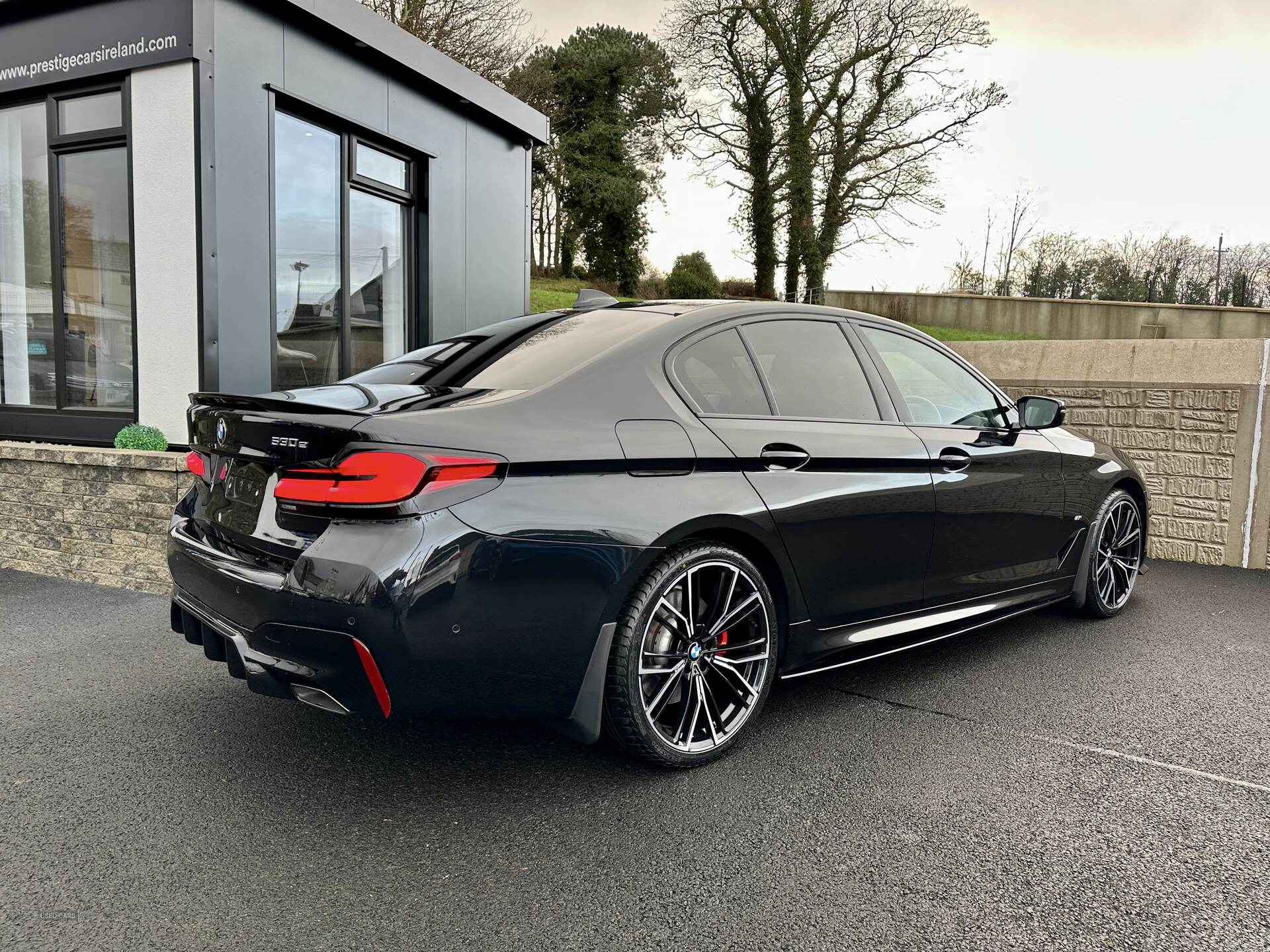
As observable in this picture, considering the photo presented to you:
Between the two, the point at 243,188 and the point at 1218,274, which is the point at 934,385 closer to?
the point at 243,188

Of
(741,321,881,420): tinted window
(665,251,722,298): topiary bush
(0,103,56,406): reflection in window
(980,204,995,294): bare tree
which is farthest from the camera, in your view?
(980,204,995,294): bare tree

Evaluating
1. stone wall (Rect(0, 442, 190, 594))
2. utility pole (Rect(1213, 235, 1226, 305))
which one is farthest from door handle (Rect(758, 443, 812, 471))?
utility pole (Rect(1213, 235, 1226, 305))

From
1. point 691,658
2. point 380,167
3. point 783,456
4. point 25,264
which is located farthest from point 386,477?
point 25,264

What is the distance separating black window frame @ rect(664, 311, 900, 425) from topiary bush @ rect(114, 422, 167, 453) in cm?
431

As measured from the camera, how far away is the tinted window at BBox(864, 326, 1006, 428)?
3713 mm

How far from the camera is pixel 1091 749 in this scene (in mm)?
3127

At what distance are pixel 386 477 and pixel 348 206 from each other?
20.7 ft

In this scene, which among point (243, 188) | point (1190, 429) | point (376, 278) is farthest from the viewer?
point (376, 278)

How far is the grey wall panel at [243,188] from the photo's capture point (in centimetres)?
620

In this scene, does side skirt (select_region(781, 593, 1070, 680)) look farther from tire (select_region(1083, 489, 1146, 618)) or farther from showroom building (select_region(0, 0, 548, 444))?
showroom building (select_region(0, 0, 548, 444))

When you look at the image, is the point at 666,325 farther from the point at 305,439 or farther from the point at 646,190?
the point at 646,190

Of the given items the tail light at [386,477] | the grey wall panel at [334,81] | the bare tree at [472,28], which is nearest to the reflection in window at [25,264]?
the grey wall panel at [334,81]

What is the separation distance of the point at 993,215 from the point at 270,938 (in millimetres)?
35239

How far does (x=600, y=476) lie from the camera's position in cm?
262
